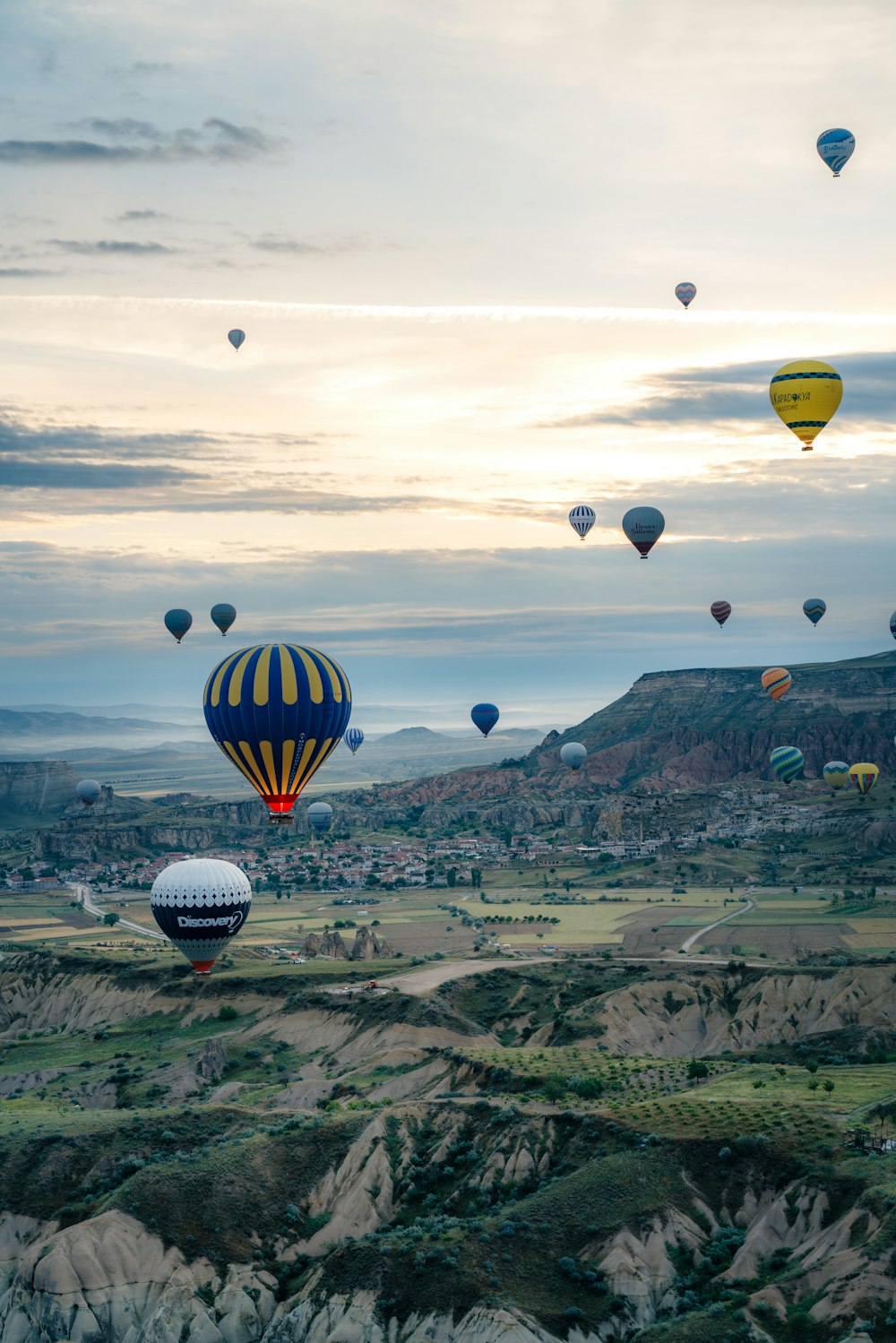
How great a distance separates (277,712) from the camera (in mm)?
107125

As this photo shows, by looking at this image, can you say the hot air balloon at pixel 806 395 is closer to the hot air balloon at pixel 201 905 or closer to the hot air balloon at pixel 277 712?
the hot air balloon at pixel 277 712

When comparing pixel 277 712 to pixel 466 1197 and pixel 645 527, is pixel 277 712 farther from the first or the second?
pixel 645 527

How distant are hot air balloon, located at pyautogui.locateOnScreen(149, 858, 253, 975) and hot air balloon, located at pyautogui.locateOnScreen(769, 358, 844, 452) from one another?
55329 mm

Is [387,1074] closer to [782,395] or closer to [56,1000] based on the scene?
[56,1000]

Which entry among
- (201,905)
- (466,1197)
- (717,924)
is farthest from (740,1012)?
(717,924)

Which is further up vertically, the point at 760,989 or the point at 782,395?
the point at 782,395

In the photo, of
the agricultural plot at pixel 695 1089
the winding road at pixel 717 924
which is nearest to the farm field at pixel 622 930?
the winding road at pixel 717 924

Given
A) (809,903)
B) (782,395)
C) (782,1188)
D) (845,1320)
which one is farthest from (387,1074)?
(809,903)

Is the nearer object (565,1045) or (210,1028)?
(565,1045)

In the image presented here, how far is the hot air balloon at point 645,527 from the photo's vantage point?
531 ft

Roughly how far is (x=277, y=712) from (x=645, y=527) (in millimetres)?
66248

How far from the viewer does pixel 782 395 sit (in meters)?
122

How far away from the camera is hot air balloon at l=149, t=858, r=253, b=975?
105938 mm

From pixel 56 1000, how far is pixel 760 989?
198 ft
